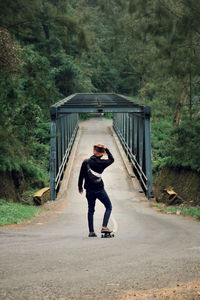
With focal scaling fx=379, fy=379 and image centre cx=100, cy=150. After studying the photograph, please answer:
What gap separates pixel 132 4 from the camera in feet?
68.2

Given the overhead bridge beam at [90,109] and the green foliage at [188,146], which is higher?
the overhead bridge beam at [90,109]

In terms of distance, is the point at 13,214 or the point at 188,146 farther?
the point at 188,146

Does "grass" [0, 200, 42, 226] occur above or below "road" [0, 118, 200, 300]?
below

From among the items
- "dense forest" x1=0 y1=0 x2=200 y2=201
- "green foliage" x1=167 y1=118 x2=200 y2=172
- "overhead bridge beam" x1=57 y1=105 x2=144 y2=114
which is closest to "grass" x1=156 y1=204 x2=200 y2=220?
"green foliage" x1=167 y1=118 x2=200 y2=172

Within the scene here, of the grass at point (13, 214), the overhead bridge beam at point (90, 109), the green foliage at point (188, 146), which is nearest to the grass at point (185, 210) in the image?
the green foliage at point (188, 146)

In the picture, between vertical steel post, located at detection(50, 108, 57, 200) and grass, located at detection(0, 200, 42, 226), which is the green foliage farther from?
grass, located at detection(0, 200, 42, 226)

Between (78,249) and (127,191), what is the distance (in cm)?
1125

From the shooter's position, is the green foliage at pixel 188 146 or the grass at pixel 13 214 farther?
the green foliage at pixel 188 146

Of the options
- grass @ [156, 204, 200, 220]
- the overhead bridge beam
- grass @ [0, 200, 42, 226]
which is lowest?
grass @ [156, 204, 200, 220]

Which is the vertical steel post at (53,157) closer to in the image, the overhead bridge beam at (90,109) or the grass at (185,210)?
the overhead bridge beam at (90,109)

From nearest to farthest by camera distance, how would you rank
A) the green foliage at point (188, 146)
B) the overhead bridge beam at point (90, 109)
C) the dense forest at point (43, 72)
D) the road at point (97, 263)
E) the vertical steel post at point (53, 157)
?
the road at point (97, 263) → the dense forest at point (43, 72) → the green foliage at point (188, 146) → the vertical steel post at point (53, 157) → the overhead bridge beam at point (90, 109)

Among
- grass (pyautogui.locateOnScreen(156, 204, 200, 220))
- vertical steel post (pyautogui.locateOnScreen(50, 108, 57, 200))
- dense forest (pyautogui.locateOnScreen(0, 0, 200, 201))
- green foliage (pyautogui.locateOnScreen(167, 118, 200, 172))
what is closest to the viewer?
grass (pyautogui.locateOnScreen(156, 204, 200, 220))

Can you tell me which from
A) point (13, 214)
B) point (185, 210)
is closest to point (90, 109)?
point (185, 210)

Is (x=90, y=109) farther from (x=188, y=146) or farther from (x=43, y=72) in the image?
(x=188, y=146)
